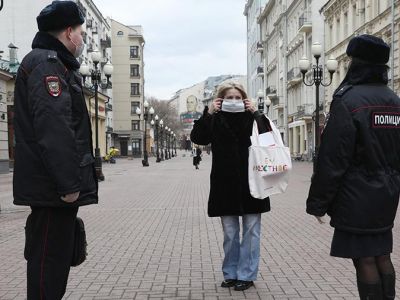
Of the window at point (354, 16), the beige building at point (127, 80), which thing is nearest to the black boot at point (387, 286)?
the window at point (354, 16)

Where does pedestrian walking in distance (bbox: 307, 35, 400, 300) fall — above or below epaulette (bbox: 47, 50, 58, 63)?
below

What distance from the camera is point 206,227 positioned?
28.6 ft

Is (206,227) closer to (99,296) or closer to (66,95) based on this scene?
(99,296)

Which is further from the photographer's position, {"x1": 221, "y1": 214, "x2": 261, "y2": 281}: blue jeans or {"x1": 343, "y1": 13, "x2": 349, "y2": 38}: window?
{"x1": 343, "y1": 13, "x2": 349, "y2": 38}: window

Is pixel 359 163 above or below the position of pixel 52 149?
below

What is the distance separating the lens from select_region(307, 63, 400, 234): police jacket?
324cm

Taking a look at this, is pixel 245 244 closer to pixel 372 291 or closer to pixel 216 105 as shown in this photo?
pixel 216 105

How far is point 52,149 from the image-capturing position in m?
2.91

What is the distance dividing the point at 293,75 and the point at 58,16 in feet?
162

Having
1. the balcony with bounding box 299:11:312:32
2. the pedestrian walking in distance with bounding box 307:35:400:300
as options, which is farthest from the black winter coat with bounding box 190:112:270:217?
the balcony with bounding box 299:11:312:32

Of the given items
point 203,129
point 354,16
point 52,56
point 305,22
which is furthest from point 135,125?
point 52,56

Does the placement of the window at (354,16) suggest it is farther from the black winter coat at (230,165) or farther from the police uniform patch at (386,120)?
the police uniform patch at (386,120)

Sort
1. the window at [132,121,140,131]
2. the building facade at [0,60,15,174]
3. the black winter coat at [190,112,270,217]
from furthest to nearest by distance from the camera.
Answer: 1. the window at [132,121,140,131]
2. the building facade at [0,60,15,174]
3. the black winter coat at [190,112,270,217]

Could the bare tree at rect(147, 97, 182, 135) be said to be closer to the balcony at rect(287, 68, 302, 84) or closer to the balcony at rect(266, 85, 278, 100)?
the balcony at rect(266, 85, 278, 100)
